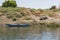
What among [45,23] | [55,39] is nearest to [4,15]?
[45,23]

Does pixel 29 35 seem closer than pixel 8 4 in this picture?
Yes

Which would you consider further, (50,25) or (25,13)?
(25,13)

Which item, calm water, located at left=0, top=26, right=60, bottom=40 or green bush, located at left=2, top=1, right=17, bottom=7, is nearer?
calm water, located at left=0, top=26, right=60, bottom=40

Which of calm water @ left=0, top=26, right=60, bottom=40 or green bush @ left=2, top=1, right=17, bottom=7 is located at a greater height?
calm water @ left=0, top=26, right=60, bottom=40

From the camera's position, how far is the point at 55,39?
37.5 metres

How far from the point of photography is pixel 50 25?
6219cm

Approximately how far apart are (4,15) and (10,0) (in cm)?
1413

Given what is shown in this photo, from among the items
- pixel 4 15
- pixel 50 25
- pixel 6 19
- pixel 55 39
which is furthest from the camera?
pixel 4 15

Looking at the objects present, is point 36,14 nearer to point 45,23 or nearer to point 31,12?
point 31,12

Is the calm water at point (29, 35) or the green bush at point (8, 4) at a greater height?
the calm water at point (29, 35)

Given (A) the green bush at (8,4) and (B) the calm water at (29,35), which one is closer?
(B) the calm water at (29,35)

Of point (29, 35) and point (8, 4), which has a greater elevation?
point (29, 35)

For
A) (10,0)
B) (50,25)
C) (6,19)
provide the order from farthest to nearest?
(10,0) → (6,19) → (50,25)

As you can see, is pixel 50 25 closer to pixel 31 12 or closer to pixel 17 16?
pixel 17 16
